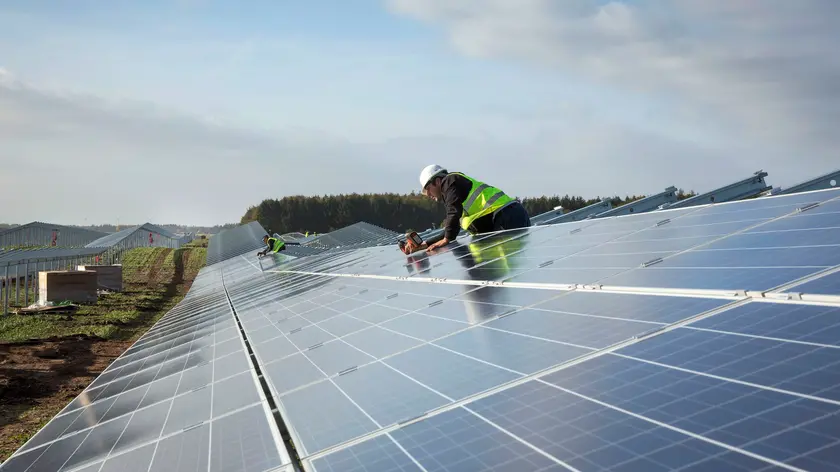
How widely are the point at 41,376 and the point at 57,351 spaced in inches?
158

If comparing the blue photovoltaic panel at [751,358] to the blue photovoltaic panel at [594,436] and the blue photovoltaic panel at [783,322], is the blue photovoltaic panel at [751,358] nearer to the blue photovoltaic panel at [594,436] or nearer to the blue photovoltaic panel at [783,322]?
the blue photovoltaic panel at [783,322]

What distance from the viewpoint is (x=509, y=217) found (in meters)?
13.6

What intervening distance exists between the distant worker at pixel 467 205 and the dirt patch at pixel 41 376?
8143mm

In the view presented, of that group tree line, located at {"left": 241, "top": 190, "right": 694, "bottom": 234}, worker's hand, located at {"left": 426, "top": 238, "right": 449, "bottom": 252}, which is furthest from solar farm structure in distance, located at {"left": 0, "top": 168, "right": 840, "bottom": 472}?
tree line, located at {"left": 241, "top": 190, "right": 694, "bottom": 234}

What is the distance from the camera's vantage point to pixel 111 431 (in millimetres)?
5738

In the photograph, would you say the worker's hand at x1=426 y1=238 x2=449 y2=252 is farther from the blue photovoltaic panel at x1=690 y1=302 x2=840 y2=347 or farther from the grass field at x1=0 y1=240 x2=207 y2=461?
the blue photovoltaic panel at x1=690 y1=302 x2=840 y2=347

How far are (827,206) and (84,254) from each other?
54.9 meters

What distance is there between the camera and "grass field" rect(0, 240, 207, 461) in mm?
13547

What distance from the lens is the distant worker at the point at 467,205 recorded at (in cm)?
1233

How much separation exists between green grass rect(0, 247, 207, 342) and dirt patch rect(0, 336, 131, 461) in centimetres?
216

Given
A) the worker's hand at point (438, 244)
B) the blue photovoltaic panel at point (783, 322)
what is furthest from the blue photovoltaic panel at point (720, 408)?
the worker's hand at point (438, 244)

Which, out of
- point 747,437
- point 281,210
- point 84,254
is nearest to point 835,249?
point 747,437

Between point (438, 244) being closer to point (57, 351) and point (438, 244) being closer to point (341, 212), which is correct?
point (57, 351)

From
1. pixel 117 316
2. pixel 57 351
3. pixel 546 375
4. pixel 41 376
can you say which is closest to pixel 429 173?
pixel 546 375
